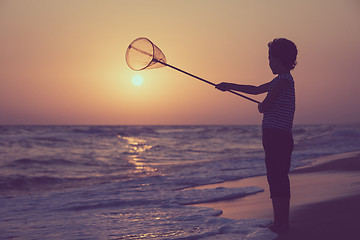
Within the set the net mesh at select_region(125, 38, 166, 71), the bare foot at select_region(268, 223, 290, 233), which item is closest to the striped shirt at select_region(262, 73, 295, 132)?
the bare foot at select_region(268, 223, 290, 233)

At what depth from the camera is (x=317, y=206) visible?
4898 mm

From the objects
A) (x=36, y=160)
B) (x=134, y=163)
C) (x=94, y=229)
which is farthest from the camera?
(x=36, y=160)

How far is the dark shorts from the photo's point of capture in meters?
3.69

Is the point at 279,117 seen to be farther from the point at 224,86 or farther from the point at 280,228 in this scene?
the point at 280,228

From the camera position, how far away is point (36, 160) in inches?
621

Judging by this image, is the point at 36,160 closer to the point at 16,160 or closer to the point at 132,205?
the point at 16,160

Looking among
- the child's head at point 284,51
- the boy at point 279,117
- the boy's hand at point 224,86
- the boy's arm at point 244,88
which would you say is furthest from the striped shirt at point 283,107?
the boy's hand at point 224,86

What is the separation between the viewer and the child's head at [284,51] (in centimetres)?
366

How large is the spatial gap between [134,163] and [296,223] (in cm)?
1111

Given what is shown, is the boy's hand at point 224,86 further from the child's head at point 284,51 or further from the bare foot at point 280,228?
the bare foot at point 280,228

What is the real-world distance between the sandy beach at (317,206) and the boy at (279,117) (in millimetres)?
429

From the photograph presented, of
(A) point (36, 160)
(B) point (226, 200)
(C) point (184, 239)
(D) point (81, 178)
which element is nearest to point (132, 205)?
(B) point (226, 200)

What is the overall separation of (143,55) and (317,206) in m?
2.93

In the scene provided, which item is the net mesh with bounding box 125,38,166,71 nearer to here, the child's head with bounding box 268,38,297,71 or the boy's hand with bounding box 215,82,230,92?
the boy's hand with bounding box 215,82,230,92
